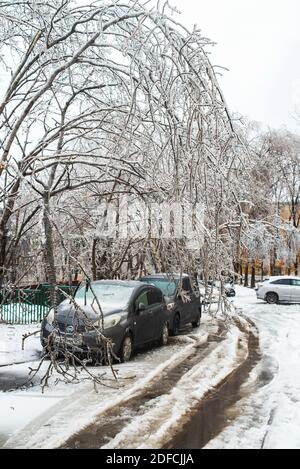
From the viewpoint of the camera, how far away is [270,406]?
25.8 ft

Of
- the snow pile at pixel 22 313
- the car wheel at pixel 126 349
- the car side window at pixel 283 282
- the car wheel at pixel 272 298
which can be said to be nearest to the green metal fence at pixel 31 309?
the snow pile at pixel 22 313

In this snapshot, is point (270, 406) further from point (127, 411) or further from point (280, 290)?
point (280, 290)

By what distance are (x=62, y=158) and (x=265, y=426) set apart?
14.7 feet

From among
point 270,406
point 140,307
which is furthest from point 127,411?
point 140,307

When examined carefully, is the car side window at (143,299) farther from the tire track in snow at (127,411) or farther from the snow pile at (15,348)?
the snow pile at (15,348)

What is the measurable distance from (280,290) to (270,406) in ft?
77.3

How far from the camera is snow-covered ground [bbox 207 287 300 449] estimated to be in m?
6.19

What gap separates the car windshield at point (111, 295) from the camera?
12070mm

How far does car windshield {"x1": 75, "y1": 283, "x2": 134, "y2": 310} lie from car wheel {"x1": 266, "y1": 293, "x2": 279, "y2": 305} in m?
19.6

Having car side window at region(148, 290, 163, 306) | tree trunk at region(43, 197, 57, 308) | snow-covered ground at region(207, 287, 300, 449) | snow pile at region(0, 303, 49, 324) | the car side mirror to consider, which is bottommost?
snow-covered ground at region(207, 287, 300, 449)

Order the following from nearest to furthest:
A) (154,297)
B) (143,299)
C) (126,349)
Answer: (126,349)
(143,299)
(154,297)

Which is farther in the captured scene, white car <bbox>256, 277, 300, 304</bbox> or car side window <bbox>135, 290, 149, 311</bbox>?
white car <bbox>256, 277, 300, 304</bbox>

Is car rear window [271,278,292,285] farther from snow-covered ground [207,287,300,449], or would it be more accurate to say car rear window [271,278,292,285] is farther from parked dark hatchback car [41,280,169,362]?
parked dark hatchback car [41,280,169,362]

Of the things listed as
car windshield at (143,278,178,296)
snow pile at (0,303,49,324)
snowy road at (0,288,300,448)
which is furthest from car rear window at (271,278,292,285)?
snowy road at (0,288,300,448)
